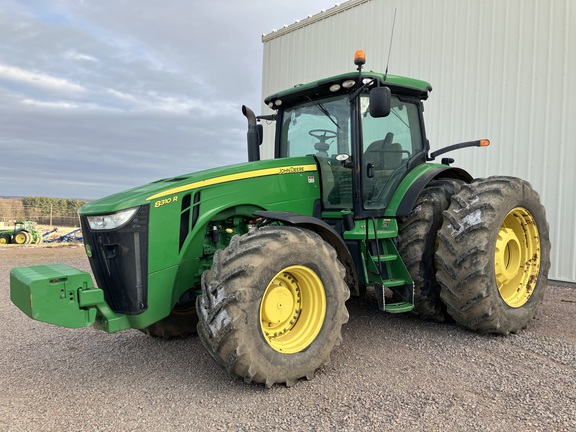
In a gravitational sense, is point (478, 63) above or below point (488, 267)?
above

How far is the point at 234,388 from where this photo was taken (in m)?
3.47

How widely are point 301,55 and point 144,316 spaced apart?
1005 centimetres

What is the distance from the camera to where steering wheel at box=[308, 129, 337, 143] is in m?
4.75

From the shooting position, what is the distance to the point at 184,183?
150 inches

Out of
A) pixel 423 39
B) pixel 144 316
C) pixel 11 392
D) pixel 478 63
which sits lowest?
pixel 11 392

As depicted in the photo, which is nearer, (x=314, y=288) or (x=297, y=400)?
(x=297, y=400)

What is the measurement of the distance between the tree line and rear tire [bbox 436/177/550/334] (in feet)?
102

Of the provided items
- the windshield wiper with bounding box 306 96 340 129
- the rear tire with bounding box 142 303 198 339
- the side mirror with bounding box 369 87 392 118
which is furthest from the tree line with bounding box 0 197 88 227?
the side mirror with bounding box 369 87 392 118

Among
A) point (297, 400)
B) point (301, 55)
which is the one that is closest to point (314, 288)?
point (297, 400)

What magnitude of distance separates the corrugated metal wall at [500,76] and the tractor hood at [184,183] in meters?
5.19

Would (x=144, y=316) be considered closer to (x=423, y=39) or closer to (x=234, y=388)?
(x=234, y=388)

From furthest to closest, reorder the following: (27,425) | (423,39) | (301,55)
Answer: (301,55), (423,39), (27,425)

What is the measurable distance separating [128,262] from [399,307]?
249 cm

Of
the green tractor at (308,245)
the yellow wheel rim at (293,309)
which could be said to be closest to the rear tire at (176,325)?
the green tractor at (308,245)
